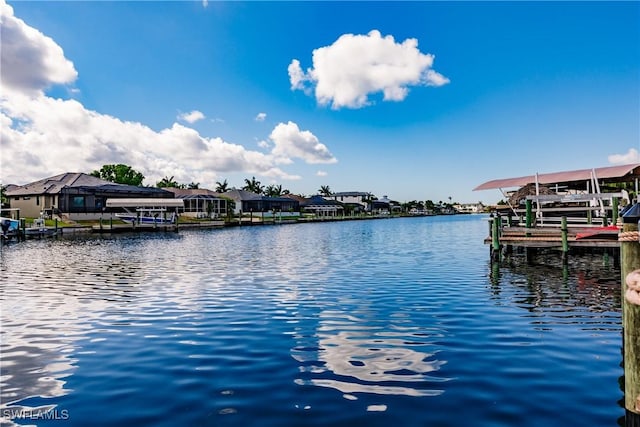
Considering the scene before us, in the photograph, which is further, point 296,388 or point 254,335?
point 254,335

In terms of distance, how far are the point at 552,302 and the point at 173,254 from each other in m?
24.3

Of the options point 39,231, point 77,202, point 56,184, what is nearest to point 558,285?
point 39,231

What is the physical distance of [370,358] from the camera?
819 centimetres

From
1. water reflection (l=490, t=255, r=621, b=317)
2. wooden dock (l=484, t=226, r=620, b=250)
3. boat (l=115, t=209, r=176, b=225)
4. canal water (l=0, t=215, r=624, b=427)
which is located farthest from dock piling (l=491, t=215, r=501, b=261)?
boat (l=115, t=209, r=176, b=225)

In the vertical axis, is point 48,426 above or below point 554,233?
below

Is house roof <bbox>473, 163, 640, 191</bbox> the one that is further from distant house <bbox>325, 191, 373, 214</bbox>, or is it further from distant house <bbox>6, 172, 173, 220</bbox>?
distant house <bbox>325, 191, 373, 214</bbox>

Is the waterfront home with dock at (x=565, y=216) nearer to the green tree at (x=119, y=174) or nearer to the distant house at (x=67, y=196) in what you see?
the distant house at (x=67, y=196)

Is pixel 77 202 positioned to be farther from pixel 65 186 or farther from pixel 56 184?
pixel 56 184

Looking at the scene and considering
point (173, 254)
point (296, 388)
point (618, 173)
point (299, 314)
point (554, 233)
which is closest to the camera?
point (296, 388)

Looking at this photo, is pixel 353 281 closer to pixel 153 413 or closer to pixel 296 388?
pixel 296 388

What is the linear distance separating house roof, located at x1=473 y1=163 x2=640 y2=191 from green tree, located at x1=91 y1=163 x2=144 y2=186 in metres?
102

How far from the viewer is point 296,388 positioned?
680 centimetres

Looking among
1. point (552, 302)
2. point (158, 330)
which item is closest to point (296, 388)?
point (158, 330)

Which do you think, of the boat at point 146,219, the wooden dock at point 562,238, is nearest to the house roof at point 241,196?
the boat at point 146,219
